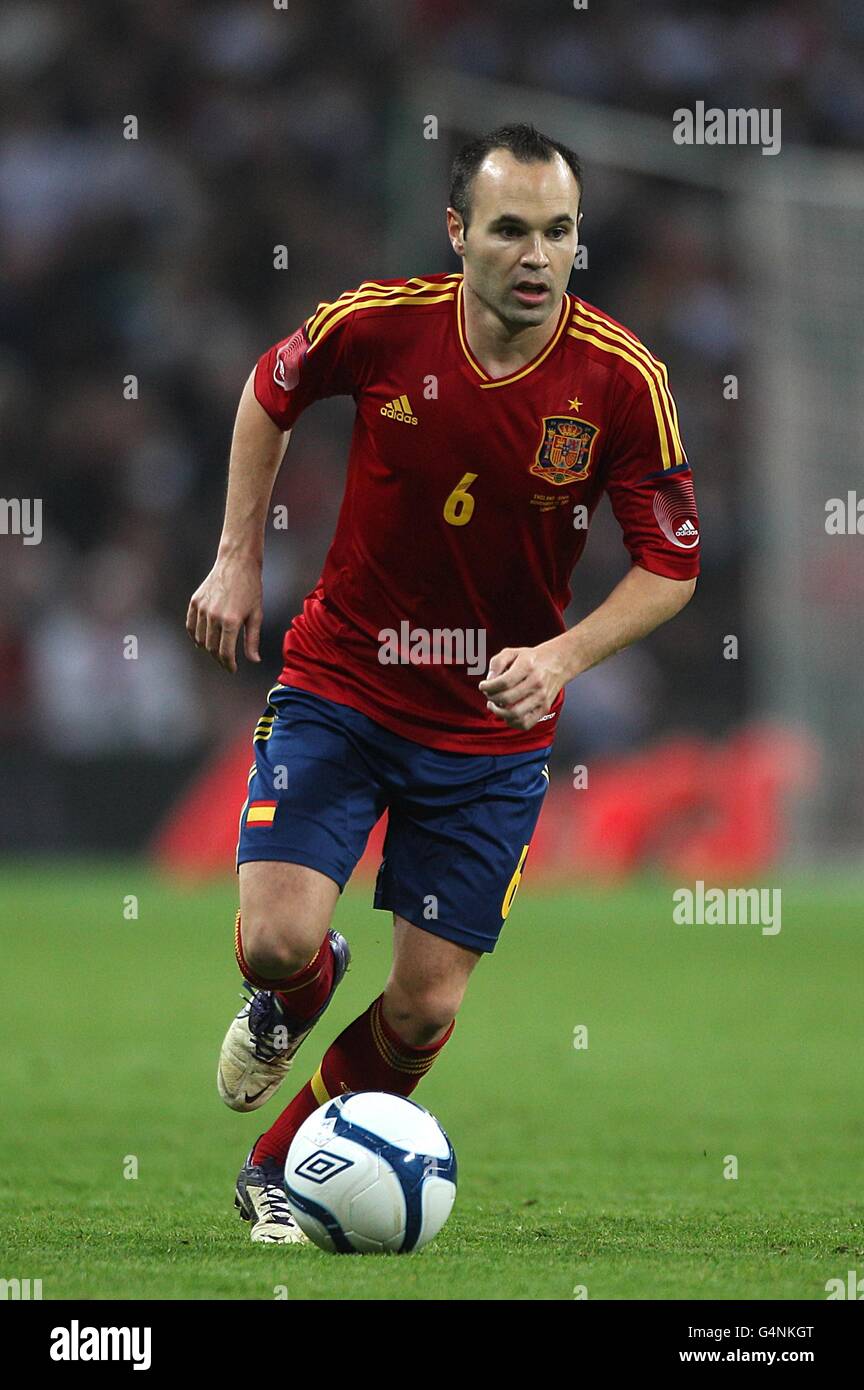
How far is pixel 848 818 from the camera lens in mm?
15961

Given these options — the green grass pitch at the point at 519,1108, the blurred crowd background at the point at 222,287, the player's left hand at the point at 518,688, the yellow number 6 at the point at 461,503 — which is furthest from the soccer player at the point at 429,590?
the blurred crowd background at the point at 222,287

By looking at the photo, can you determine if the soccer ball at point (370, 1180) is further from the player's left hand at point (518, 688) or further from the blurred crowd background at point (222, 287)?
the blurred crowd background at point (222, 287)

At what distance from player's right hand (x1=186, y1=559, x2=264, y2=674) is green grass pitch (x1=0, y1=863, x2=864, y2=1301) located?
1451 mm

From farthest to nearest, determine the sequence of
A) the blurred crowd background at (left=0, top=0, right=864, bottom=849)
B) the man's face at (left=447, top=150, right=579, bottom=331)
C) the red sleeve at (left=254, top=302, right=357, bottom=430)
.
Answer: the blurred crowd background at (left=0, top=0, right=864, bottom=849) < the red sleeve at (left=254, top=302, right=357, bottom=430) < the man's face at (left=447, top=150, right=579, bottom=331)

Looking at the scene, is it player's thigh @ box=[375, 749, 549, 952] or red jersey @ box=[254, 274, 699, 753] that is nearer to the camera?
red jersey @ box=[254, 274, 699, 753]

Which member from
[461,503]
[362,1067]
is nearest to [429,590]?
[461,503]

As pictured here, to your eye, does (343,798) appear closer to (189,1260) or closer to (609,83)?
(189,1260)

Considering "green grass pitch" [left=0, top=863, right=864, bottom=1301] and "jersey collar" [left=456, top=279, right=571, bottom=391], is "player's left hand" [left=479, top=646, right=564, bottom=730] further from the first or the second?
"green grass pitch" [left=0, top=863, right=864, bottom=1301]

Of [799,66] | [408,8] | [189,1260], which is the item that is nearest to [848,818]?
[799,66]

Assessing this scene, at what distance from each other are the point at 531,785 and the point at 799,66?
1621cm

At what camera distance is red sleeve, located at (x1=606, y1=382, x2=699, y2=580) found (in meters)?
5.40

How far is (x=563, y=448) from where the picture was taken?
215 inches

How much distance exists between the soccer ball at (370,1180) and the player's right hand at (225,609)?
1.18m

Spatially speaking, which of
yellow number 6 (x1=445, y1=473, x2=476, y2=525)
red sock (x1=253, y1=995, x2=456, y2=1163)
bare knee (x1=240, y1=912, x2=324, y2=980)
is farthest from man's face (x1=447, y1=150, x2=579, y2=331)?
red sock (x1=253, y1=995, x2=456, y2=1163)
